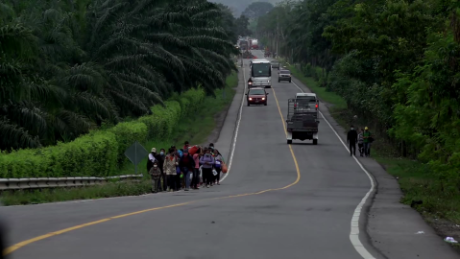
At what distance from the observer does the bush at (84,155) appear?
2161 centimetres

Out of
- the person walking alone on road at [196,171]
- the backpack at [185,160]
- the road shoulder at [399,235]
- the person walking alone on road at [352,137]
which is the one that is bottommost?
the person walking alone on road at [352,137]

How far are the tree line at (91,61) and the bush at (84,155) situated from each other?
4.53 feet

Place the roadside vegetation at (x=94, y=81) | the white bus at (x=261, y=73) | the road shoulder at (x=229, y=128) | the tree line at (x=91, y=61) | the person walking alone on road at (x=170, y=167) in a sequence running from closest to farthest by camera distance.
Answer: the roadside vegetation at (x=94, y=81), the person walking alone on road at (x=170, y=167), the tree line at (x=91, y=61), the road shoulder at (x=229, y=128), the white bus at (x=261, y=73)

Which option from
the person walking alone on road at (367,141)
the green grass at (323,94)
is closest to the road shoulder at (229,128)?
the person walking alone on road at (367,141)

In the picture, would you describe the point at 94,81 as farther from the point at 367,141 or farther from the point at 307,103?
the point at 307,103

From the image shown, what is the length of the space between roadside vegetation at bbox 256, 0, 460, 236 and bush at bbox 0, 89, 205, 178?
418 inches

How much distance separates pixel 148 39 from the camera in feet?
159

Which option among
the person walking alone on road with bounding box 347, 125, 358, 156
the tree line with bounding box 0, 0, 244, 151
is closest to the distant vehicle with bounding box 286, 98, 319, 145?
the person walking alone on road with bounding box 347, 125, 358, 156

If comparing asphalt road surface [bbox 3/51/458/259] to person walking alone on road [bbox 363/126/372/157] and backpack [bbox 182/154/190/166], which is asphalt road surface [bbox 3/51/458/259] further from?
person walking alone on road [bbox 363/126/372/157]

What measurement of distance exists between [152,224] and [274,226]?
6.76ft

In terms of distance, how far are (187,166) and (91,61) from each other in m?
16.2

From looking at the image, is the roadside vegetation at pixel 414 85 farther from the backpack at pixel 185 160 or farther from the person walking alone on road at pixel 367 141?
the backpack at pixel 185 160

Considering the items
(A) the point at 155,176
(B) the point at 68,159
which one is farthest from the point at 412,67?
(B) the point at 68,159

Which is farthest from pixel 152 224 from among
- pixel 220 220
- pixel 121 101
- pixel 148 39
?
pixel 148 39
